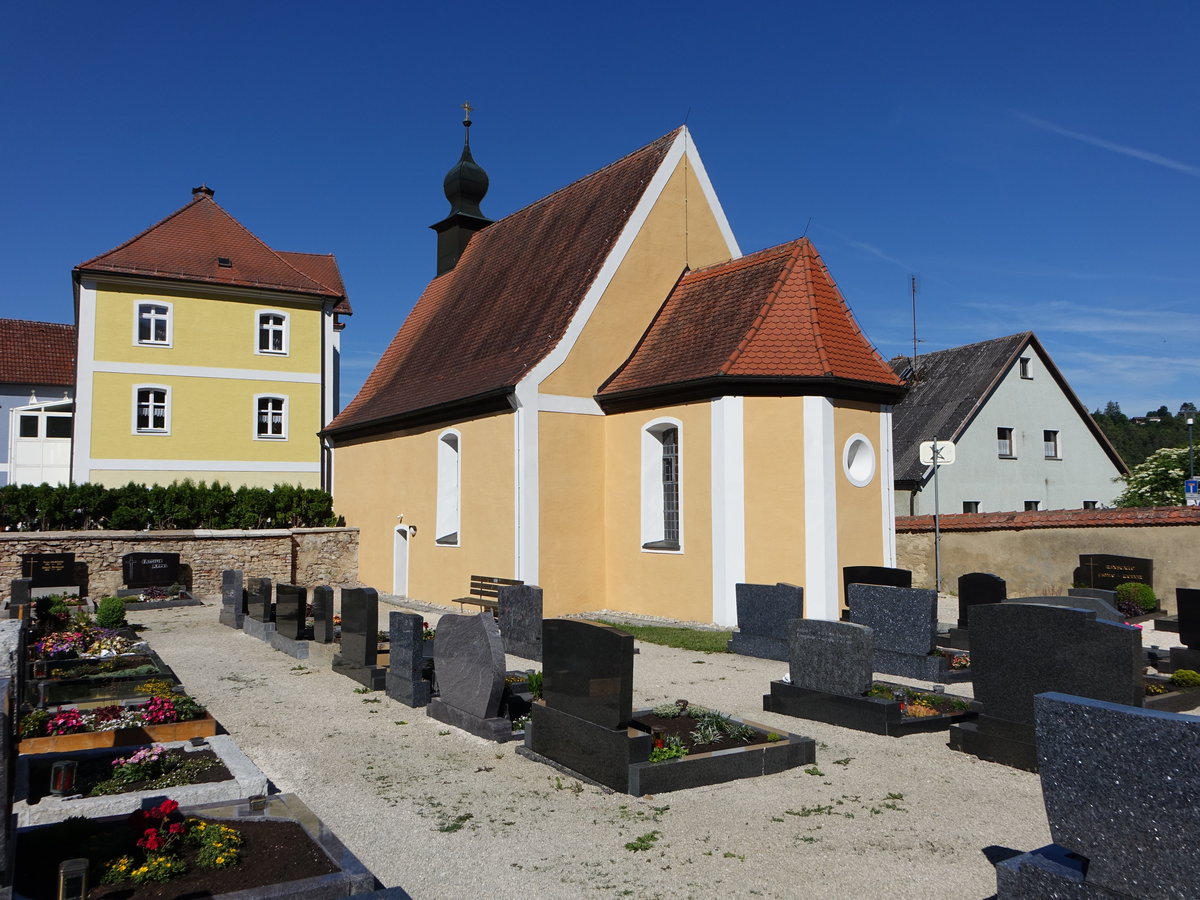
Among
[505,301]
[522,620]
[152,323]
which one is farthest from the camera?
[152,323]

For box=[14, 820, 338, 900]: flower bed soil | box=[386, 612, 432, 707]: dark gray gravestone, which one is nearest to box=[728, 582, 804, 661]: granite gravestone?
box=[386, 612, 432, 707]: dark gray gravestone

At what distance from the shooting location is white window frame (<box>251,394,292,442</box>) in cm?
2814

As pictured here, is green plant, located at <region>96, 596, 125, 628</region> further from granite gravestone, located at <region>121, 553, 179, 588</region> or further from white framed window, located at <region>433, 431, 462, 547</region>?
granite gravestone, located at <region>121, 553, 179, 588</region>

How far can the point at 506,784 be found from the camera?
6.95 meters

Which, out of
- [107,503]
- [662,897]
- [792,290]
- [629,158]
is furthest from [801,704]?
[107,503]

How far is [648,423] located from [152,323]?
17.7 meters

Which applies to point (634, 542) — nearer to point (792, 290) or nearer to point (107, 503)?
point (792, 290)

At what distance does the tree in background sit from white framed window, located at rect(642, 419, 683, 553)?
2066 centimetres

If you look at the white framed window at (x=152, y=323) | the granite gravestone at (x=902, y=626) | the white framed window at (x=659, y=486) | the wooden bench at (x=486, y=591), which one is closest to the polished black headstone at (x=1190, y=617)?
the granite gravestone at (x=902, y=626)

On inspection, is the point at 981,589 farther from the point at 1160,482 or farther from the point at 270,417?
the point at 270,417

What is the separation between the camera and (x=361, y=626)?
36.4 feet

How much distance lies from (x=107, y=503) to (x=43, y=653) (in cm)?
1292

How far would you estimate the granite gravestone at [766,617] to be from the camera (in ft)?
40.3

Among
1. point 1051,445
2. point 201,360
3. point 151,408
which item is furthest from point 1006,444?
point 151,408
